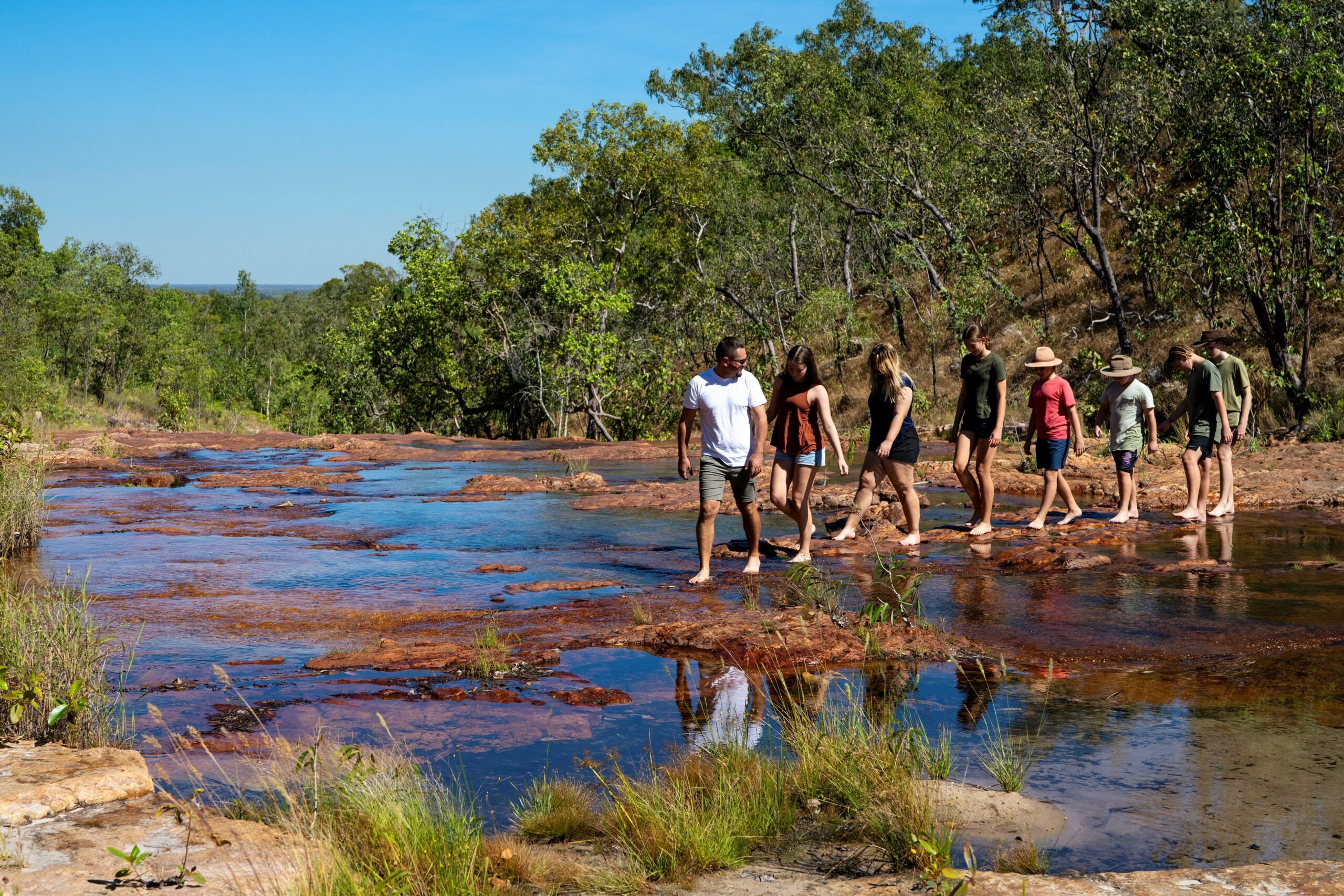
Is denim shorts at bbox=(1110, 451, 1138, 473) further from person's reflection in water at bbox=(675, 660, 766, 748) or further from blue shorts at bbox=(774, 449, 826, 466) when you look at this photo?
person's reflection in water at bbox=(675, 660, 766, 748)

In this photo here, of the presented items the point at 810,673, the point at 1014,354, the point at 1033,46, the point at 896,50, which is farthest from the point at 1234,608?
the point at 896,50

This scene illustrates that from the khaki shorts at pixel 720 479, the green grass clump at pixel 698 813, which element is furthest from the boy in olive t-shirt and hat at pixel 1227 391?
the green grass clump at pixel 698 813

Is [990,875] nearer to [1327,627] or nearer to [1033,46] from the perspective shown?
[1327,627]

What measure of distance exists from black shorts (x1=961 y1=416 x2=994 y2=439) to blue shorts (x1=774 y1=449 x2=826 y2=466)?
222 cm

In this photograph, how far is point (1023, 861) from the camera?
3895 millimetres

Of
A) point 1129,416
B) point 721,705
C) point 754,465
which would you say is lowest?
point 721,705

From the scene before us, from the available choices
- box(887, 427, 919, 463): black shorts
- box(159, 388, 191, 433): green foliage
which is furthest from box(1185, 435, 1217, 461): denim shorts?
box(159, 388, 191, 433): green foliage

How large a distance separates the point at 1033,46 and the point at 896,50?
67.4 ft

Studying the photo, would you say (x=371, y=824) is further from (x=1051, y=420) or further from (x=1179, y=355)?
(x=1179, y=355)

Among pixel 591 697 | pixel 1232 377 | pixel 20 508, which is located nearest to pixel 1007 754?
pixel 591 697

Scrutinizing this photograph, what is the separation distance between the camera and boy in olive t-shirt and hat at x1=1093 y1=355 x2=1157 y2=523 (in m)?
12.6

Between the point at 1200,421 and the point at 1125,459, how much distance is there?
3.02ft

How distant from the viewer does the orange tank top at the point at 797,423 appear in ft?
33.1

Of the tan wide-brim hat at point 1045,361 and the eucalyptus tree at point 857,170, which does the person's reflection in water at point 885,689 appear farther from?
the eucalyptus tree at point 857,170
